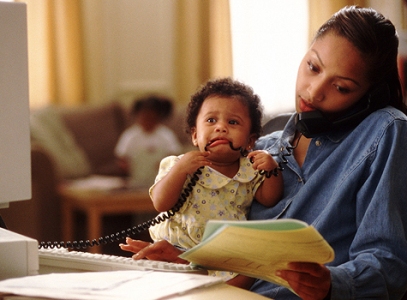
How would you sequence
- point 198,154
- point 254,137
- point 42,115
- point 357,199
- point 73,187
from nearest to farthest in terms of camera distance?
point 357,199 < point 198,154 < point 254,137 < point 73,187 < point 42,115

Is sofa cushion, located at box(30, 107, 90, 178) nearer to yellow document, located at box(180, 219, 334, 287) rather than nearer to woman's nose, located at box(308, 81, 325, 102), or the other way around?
woman's nose, located at box(308, 81, 325, 102)

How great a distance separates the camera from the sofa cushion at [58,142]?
455 cm

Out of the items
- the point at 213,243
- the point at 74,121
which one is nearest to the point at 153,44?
the point at 74,121

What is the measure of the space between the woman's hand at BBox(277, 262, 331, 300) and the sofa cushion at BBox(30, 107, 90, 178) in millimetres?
3683

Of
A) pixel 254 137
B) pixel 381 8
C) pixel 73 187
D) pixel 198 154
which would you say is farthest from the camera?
pixel 381 8

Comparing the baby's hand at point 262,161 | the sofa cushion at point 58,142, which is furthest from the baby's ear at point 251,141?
the sofa cushion at point 58,142

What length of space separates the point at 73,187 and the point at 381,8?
2.75 meters

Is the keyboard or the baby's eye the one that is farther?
the baby's eye

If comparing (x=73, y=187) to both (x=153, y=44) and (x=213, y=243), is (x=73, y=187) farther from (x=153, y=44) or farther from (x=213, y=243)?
(x=213, y=243)

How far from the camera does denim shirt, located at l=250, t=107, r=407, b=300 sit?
109 centimetres

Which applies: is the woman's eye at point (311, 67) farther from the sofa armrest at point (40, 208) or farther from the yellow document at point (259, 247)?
the sofa armrest at point (40, 208)

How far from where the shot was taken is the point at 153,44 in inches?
215

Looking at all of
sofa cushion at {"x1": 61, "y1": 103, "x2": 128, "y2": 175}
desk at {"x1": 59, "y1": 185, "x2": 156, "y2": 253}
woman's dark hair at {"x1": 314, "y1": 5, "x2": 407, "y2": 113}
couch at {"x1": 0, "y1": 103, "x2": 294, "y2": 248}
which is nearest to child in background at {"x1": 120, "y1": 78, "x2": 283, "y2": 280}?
woman's dark hair at {"x1": 314, "y1": 5, "x2": 407, "y2": 113}

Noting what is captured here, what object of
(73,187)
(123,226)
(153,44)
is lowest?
(123,226)
